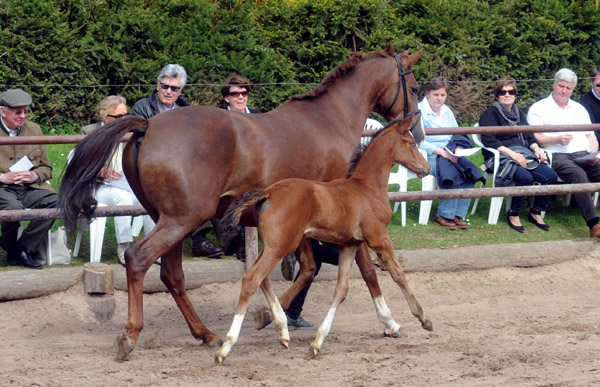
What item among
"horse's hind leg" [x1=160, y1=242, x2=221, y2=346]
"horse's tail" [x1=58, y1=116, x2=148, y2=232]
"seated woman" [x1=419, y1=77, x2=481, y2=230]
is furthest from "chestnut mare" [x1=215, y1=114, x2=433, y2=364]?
"seated woman" [x1=419, y1=77, x2=481, y2=230]

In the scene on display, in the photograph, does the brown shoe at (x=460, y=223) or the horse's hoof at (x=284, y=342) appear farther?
the brown shoe at (x=460, y=223)

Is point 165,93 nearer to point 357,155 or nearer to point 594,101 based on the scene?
point 357,155

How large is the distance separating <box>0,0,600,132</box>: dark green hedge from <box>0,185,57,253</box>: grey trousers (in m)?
3.02

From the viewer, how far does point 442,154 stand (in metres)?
8.52

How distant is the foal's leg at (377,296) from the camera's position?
5.93 meters

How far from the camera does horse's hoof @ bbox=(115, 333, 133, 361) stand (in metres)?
5.35

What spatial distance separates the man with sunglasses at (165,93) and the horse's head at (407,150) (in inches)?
83.5

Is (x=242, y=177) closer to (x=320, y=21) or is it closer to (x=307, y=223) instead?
(x=307, y=223)

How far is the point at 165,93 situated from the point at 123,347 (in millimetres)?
2716

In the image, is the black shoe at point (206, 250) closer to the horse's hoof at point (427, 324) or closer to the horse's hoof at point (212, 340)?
the horse's hoof at point (212, 340)

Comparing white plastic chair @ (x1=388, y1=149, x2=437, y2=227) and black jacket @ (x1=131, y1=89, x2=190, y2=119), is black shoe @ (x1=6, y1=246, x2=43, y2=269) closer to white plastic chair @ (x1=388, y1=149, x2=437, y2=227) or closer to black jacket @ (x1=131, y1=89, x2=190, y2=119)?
black jacket @ (x1=131, y1=89, x2=190, y2=119)

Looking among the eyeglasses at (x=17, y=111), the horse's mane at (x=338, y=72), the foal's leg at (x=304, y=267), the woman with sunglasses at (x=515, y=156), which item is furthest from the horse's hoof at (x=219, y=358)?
the woman with sunglasses at (x=515, y=156)

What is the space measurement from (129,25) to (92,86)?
3.00 feet

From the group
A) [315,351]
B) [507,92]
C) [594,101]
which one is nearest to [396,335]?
[315,351]
